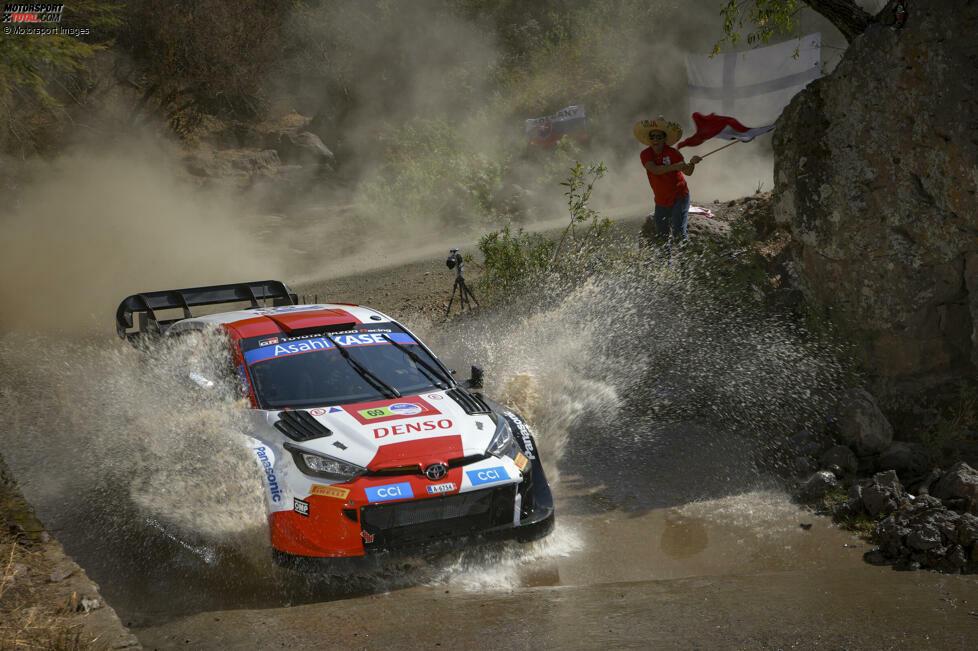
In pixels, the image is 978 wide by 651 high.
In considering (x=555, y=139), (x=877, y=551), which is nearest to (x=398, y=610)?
(x=877, y=551)

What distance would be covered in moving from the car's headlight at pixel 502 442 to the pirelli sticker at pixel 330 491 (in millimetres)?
888

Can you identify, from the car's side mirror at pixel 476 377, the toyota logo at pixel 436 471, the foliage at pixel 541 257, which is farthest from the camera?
the foliage at pixel 541 257

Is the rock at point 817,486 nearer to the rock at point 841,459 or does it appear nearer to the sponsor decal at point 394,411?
the rock at point 841,459

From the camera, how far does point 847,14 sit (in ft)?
24.5

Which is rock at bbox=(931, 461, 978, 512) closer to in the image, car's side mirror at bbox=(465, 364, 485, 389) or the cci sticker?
car's side mirror at bbox=(465, 364, 485, 389)

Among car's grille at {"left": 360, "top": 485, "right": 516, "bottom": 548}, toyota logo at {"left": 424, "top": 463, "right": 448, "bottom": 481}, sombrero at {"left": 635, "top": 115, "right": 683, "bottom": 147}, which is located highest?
sombrero at {"left": 635, "top": 115, "right": 683, "bottom": 147}

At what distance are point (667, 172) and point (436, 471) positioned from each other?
545cm

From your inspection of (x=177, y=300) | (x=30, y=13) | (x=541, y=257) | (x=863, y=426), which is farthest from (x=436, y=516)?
(x=30, y=13)

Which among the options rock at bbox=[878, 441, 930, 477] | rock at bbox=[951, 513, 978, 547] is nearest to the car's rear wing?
rock at bbox=[878, 441, 930, 477]

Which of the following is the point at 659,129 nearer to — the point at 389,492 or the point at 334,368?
→ the point at 334,368

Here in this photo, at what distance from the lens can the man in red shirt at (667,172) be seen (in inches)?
348

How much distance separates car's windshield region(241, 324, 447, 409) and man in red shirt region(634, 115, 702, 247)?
4.19m

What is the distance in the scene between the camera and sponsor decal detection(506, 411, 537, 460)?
16.4 ft

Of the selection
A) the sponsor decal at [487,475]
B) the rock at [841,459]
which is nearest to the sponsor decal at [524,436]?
the sponsor decal at [487,475]
